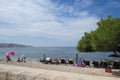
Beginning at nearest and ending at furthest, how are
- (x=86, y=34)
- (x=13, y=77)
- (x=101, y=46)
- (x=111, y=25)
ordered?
(x=13, y=77) → (x=101, y=46) → (x=111, y=25) → (x=86, y=34)

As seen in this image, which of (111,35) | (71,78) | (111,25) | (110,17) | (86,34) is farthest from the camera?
(86,34)

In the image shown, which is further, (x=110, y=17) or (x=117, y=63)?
(x=110, y=17)

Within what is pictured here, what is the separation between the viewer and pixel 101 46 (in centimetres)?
2238

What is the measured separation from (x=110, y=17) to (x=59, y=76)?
2379 centimetres

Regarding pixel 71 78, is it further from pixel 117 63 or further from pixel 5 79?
pixel 117 63

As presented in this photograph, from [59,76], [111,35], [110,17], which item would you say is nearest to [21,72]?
[59,76]

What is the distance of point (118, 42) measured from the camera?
2291cm

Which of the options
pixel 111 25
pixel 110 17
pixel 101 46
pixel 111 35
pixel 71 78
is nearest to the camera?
pixel 71 78

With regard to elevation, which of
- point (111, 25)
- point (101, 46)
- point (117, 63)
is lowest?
point (117, 63)

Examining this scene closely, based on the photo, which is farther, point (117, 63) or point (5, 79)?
point (117, 63)

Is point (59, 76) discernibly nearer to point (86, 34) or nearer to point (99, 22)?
point (99, 22)

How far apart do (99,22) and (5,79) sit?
2283cm

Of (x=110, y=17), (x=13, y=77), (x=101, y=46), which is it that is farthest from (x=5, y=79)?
(x=110, y=17)

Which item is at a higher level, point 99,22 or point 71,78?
point 99,22
